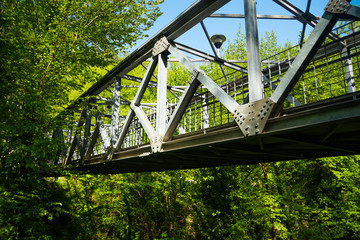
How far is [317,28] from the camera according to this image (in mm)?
3258

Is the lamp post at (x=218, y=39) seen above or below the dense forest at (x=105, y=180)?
above

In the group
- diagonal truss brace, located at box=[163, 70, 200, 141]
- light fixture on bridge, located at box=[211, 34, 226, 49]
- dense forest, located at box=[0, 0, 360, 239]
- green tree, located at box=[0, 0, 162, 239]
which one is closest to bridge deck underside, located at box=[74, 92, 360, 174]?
diagonal truss brace, located at box=[163, 70, 200, 141]

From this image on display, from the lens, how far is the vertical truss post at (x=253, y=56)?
3.95m

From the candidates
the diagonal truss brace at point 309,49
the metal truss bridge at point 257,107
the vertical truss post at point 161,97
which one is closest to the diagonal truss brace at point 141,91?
the metal truss bridge at point 257,107

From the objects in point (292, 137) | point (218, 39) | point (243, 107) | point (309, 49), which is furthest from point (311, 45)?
point (218, 39)

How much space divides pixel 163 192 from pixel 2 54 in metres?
9.00

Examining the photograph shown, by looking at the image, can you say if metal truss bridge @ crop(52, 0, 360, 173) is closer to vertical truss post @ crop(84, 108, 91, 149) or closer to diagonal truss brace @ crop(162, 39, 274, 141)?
diagonal truss brace @ crop(162, 39, 274, 141)

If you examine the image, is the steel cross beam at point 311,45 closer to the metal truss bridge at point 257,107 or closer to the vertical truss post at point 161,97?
the metal truss bridge at point 257,107

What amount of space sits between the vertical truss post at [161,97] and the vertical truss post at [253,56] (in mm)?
2642

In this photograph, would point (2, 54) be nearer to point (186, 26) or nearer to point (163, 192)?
point (186, 26)

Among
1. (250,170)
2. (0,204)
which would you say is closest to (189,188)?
(250,170)

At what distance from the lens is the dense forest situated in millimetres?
7559

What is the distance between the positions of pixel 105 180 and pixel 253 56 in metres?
9.99

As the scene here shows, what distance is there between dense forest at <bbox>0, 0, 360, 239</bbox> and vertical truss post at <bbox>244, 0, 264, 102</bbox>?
571 centimetres
